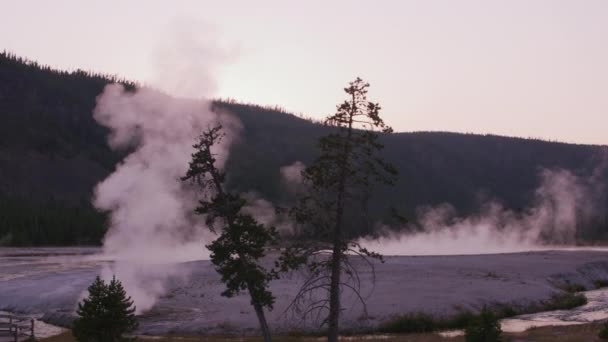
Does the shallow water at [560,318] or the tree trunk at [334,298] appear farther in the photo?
the shallow water at [560,318]

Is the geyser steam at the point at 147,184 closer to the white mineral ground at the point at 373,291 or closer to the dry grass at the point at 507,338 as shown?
the white mineral ground at the point at 373,291

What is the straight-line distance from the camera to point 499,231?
134 metres

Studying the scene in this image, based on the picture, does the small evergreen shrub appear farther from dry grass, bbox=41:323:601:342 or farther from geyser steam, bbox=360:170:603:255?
geyser steam, bbox=360:170:603:255

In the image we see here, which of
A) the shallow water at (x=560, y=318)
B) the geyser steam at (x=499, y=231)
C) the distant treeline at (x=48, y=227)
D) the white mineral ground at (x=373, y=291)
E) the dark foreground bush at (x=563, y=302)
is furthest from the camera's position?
the distant treeline at (x=48, y=227)

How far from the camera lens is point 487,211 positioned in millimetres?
193875

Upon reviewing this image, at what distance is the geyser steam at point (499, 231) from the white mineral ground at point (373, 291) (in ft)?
92.0

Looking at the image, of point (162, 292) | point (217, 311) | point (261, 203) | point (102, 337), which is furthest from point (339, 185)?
point (261, 203)

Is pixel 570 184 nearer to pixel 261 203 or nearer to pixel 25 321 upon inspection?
pixel 261 203

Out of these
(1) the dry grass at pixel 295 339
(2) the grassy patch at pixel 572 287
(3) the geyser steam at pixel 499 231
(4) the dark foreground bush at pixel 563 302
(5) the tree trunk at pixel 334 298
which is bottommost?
(1) the dry grass at pixel 295 339

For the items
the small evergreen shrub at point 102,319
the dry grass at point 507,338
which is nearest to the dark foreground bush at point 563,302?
the dry grass at point 507,338

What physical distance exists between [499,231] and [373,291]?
87706 millimetres

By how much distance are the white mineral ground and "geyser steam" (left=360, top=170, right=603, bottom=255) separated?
2804 centimetres

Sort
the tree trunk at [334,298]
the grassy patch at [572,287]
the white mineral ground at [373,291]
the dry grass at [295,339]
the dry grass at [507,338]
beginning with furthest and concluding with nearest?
the grassy patch at [572,287], the white mineral ground at [373,291], the dry grass at [295,339], the dry grass at [507,338], the tree trunk at [334,298]

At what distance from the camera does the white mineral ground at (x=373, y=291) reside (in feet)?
143
